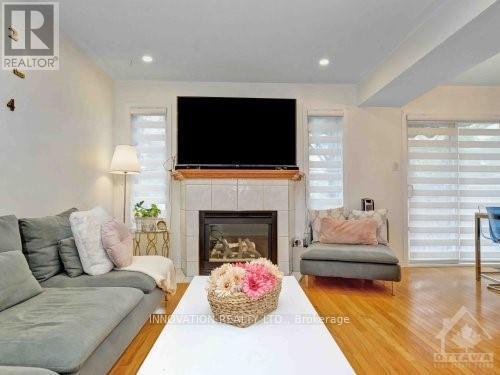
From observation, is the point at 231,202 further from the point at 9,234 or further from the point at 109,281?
the point at 9,234

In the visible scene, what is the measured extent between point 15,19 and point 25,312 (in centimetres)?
211

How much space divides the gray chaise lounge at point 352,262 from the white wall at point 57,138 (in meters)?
2.51

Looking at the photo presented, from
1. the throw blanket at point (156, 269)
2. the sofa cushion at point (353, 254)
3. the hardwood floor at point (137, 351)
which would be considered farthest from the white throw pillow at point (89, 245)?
the sofa cushion at point (353, 254)

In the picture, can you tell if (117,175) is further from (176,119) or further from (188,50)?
(188,50)

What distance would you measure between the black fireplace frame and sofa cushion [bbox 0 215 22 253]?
2170 millimetres

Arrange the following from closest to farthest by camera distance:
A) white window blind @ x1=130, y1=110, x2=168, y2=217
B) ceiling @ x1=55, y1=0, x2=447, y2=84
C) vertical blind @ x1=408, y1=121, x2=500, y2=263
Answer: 1. ceiling @ x1=55, y1=0, x2=447, y2=84
2. white window blind @ x1=130, y1=110, x2=168, y2=217
3. vertical blind @ x1=408, y1=121, x2=500, y2=263

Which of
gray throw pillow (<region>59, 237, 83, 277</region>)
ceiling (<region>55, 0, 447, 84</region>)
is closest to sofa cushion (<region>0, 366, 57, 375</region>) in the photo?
gray throw pillow (<region>59, 237, 83, 277</region>)

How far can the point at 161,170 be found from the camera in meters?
4.27

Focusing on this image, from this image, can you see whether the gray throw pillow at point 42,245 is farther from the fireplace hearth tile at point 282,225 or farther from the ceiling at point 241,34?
the fireplace hearth tile at point 282,225

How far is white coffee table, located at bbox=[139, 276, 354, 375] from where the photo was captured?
118cm

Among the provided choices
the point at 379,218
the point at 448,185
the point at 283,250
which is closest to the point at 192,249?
the point at 283,250

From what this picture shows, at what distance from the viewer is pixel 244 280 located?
5.14 feet

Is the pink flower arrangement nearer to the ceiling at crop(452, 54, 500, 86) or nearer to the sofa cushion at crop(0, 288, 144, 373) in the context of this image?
the sofa cushion at crop(0, 288, 144, 373)

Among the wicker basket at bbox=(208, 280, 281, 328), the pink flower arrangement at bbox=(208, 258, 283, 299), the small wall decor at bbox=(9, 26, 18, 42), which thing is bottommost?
the wicker basket at bbox=(208, 280, 281, 328)
